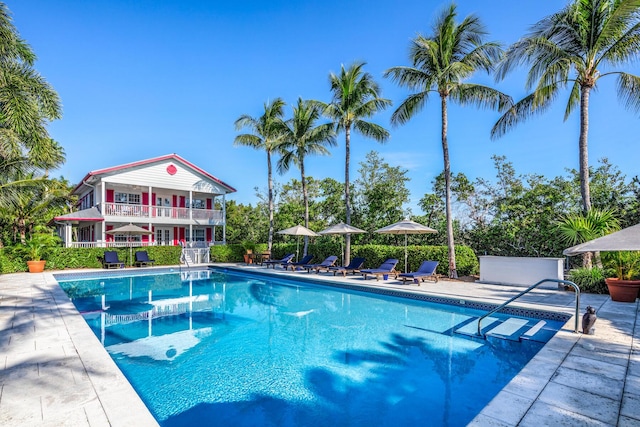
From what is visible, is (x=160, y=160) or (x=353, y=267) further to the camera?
(x=160, y=160)

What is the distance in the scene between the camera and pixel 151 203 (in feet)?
72.9

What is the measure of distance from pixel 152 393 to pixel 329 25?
50.0 ft

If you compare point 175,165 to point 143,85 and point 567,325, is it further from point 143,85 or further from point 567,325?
point 567,325

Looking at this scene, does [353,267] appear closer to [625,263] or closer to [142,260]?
[625,263]

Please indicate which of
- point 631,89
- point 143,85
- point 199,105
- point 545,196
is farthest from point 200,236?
point 631,89

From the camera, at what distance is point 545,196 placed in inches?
524

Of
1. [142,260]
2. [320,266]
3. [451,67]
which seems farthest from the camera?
[142,260]

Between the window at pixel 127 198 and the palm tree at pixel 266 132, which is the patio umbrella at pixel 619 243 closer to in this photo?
the palm tree at pixel 266 132

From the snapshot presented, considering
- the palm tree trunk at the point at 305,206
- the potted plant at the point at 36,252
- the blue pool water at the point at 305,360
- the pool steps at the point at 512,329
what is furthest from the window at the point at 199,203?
the pool steps at the point at 512,329

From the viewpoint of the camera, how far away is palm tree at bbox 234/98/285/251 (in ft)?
70.4

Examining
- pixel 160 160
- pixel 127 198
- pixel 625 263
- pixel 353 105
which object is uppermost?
pixel 353 105

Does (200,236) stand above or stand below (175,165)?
below

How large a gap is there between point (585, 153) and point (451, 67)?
Result: 17.6 ft

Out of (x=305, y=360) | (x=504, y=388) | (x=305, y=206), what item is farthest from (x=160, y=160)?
(x=504, y=388)
